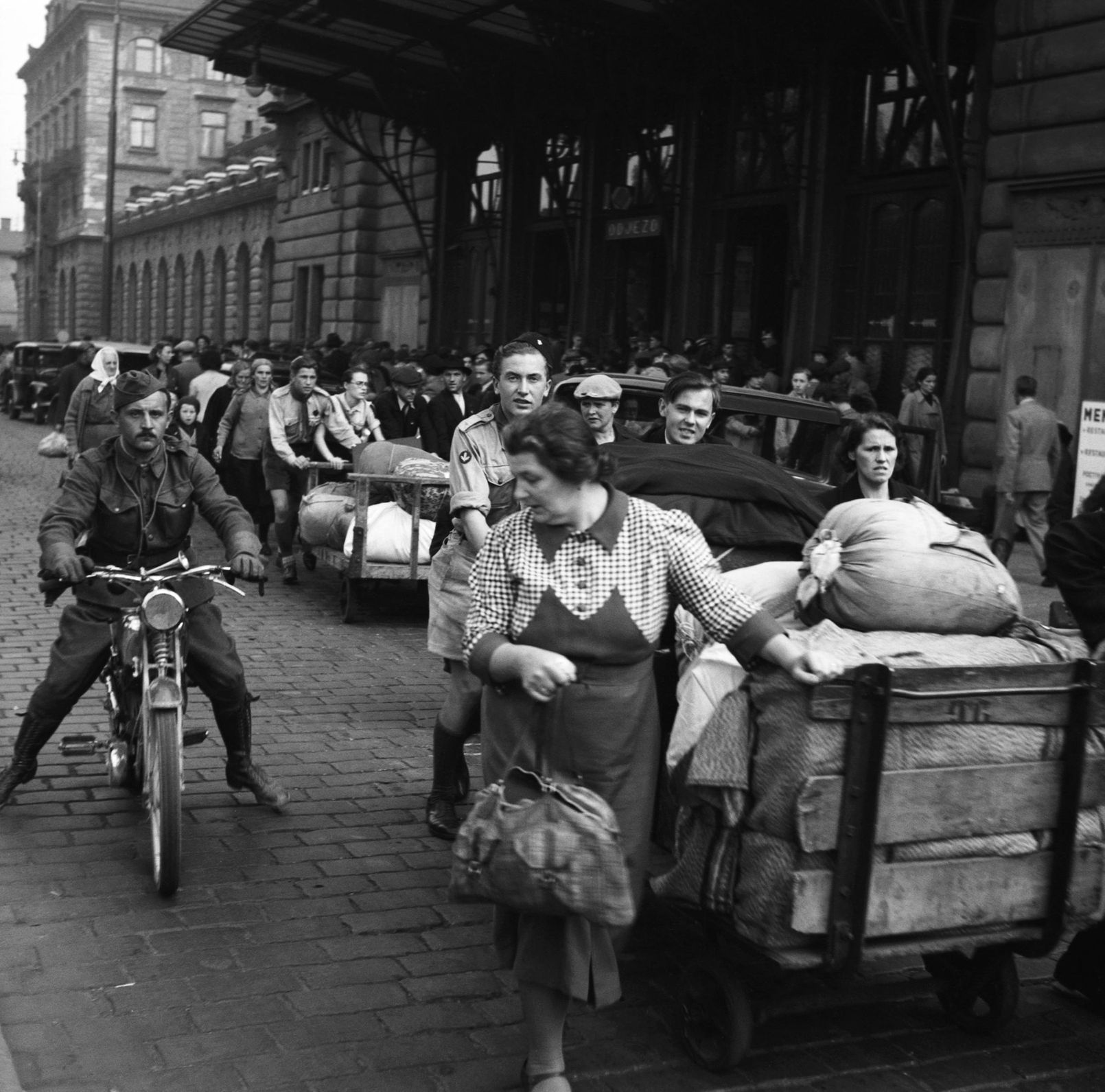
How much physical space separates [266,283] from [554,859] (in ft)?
133

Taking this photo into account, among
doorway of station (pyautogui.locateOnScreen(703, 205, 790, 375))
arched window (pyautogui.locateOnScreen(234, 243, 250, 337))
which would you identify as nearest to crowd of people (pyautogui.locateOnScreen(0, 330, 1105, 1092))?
doorway of station (pyautogui.locateOnScreen(703, 205, 790, 375))

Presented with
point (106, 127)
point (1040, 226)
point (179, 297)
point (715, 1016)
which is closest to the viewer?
point (715, 1016)

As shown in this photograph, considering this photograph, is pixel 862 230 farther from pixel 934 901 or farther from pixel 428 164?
pixel 934 901

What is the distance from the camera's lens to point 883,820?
3.81 meters

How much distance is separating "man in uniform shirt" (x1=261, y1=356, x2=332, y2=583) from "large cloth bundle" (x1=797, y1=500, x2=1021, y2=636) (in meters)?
8.84

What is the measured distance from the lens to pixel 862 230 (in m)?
19.5

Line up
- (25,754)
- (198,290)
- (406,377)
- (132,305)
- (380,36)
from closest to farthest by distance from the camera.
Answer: (25,754), (406,377), (380,36), (198,290), (132,305)

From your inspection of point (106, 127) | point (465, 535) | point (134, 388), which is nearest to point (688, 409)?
point (465, 535)

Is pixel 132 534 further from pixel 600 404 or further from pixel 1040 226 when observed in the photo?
pixel 1040 226

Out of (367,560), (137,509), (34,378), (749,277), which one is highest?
(749,277)

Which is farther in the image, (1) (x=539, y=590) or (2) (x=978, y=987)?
(2) (x=978, y=987)

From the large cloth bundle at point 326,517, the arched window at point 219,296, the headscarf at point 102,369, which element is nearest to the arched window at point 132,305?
the arched window at point 219,296

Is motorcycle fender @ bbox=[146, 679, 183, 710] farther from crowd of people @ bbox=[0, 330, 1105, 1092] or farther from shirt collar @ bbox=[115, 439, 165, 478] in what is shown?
shirt collar @ bbox=[115, 439, 165, 478]

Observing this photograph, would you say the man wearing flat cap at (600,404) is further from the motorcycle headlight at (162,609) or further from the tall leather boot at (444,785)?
the motorcycle headlight at (162,609)
